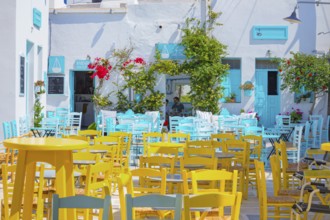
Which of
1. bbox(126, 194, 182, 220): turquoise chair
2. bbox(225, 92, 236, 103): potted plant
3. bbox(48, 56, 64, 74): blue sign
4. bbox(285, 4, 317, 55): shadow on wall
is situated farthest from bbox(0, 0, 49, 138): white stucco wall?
bbox(126, 194, 182, 220): turquoise chair

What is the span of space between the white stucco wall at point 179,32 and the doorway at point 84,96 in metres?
1.81

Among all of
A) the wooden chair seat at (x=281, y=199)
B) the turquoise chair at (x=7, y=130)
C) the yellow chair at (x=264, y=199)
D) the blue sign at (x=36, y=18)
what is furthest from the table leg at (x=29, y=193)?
the blue sign at (x=36, y=18)

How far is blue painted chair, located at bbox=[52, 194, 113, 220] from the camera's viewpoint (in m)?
4.11

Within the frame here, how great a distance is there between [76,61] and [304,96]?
731 cm

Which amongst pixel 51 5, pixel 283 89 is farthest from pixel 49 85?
pixel 283 89

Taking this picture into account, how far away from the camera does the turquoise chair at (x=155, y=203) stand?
13.5 ft

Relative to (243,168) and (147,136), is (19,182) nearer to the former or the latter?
(243,168)

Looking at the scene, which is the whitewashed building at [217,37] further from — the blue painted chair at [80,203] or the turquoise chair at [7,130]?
the blue painted chair at [80,203]

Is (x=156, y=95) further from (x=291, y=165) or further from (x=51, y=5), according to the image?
(x=291, y=165)

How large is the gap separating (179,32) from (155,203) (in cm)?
1657

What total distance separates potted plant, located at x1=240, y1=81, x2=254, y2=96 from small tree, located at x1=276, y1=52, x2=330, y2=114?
1189mm

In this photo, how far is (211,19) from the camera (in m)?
20.6

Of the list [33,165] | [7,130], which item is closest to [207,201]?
[33,165]

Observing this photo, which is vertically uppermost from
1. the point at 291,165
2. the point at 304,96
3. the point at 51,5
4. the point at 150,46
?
the point at 51,5
